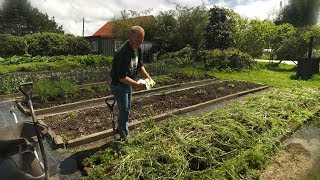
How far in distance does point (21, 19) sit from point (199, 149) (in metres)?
55.6

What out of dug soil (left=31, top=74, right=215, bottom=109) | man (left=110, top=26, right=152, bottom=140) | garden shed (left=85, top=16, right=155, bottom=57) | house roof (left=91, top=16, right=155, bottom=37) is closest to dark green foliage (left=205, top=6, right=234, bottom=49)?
garden shed (left=85, top=16, right=155, bottom=57)

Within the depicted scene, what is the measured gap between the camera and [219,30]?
22.6 meters

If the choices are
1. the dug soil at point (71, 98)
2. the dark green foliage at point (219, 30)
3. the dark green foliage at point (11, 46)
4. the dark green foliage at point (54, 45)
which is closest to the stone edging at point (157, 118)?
the dug soil at point (71, 98)

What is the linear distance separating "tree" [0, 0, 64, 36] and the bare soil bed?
153 ft

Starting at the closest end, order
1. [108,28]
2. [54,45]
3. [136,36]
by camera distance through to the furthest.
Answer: [136,36] → [54,45] → [108,28]

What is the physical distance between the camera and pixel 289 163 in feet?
17.0

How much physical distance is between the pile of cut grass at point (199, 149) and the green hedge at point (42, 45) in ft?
92.1

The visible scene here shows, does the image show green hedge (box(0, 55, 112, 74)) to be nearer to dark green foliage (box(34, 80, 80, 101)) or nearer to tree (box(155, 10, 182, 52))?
tree (box(155, 10, 182, 52))

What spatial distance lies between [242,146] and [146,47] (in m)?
25.7

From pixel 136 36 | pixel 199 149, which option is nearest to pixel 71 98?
pixel 136 36

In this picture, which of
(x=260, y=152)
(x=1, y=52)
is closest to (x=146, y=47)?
(x=1, y=52)

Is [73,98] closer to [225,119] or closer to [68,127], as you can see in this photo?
[68,127]

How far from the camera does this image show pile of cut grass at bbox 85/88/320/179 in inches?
166

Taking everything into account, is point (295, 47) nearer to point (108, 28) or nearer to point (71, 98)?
point (71, 98)
